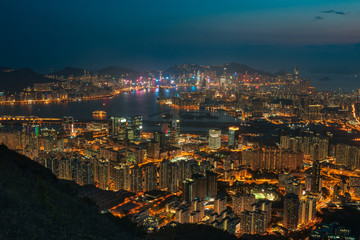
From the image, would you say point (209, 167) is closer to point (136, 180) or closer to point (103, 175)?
point (136, 180)

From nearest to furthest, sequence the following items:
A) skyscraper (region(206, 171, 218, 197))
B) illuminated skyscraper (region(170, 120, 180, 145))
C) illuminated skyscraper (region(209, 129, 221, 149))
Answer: skyscraper (region(206, 171, 218, 197))
illuminated skyscraper (region(209, 129, 221, 149))
illuminated skyscraper (region(170, 120, 180, 145))

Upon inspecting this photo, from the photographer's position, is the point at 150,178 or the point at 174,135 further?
the point at 174,135

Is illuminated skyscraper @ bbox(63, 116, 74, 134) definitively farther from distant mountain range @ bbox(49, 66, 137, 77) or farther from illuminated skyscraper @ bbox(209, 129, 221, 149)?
distant mountain range @ bbox(49, 66, 137, 77)

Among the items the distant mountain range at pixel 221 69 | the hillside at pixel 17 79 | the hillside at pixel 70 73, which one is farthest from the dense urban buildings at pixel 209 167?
the distant mountain range at pixel 221 69

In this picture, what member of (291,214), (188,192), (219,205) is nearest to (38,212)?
(219,205)

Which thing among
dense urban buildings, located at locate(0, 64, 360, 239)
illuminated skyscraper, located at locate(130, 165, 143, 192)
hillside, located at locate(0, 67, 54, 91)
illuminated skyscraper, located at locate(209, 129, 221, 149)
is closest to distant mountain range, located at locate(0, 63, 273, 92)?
hillside, located at locate(0, 67, 54, 91)

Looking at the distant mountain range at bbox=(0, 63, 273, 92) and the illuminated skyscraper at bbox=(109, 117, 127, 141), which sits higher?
the distant mountain range at bbox=(0, 63, 273, 92)

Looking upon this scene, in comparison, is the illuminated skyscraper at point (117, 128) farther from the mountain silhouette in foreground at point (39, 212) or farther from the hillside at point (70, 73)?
the hillside at point (70, 73)
